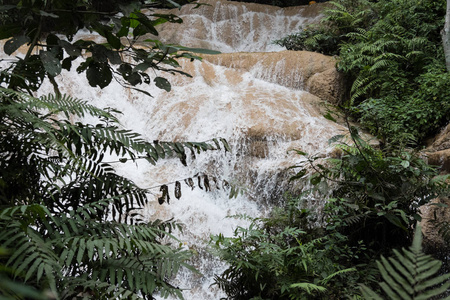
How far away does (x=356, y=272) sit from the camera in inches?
117

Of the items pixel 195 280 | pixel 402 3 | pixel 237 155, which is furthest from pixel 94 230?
pixel 402 3

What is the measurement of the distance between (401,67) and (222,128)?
3832 mm

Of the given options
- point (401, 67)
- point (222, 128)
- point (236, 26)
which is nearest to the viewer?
Result: point (222, 128)

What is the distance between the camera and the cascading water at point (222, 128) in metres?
5.08

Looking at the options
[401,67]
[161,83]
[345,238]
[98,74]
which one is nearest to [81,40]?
[98,74]

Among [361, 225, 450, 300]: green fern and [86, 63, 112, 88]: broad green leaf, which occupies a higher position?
[86, 63, 112, 88]: broad green leaf

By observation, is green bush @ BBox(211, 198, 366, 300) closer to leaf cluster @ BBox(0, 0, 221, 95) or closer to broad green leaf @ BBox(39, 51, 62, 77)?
leaf cluster @ BBox(0, 0, 221, 95)

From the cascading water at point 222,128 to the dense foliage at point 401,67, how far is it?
0.95 metres

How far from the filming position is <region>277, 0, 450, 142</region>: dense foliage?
621 cm

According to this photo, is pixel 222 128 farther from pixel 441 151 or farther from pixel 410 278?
pixel 410 278

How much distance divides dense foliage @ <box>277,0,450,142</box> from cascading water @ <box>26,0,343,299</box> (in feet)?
3.12

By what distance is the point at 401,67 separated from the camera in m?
7.39

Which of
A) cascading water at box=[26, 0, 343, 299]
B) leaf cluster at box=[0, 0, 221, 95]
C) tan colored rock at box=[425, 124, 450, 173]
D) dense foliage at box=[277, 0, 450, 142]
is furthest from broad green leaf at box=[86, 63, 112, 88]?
dense foliage at box=[277, 0, 450, 142]

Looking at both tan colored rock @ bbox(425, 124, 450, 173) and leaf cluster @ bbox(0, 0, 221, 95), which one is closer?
leaf cluster @ bbox(0, 0, 221, 95)
